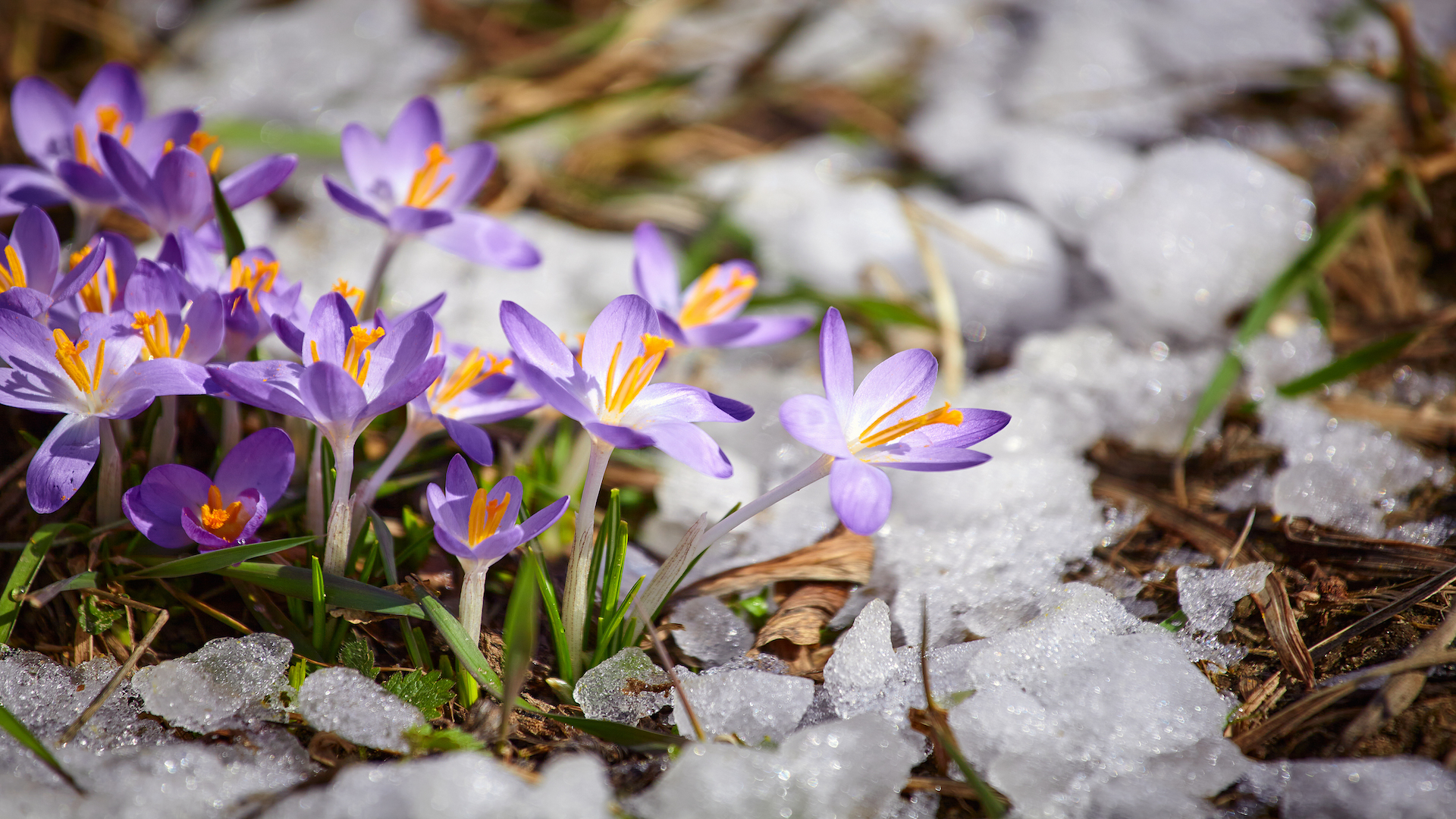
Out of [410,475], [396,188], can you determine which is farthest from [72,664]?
[396,188]

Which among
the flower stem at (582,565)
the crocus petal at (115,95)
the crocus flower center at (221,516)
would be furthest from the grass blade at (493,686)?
the crocus petal at (115,95)

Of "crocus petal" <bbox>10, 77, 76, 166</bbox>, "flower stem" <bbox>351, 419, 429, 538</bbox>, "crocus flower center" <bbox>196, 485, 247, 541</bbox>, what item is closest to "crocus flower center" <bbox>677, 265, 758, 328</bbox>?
"flower stem" <bbox>351, 419, 429, 538</bbox>

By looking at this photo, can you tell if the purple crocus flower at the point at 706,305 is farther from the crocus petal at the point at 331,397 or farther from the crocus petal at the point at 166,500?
the crocus petal at the point at 166,500

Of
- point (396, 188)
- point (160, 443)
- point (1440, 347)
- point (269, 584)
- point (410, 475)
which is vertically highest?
point (396, 188)

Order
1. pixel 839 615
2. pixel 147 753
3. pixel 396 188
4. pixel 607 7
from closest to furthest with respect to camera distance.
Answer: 1. pixel 147 753
2. pixel 839 615
3. pixel 396 188
4. pixel 607 7

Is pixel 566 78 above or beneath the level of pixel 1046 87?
above

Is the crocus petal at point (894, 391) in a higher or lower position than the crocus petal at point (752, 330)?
higher

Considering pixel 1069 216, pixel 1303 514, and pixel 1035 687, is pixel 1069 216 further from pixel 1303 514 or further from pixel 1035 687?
pixel 1035 687
